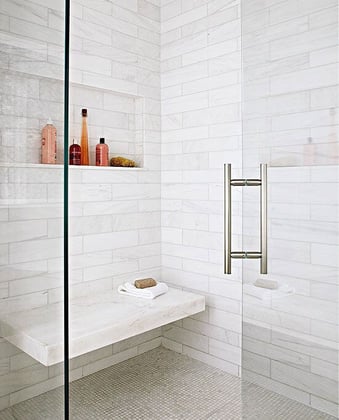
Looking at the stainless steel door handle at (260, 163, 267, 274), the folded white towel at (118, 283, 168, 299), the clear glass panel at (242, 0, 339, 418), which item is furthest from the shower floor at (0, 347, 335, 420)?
the stainless steel door handle at (260, 163, 267, 274)

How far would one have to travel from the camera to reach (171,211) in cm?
306

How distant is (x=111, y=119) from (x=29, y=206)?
7.04 feet

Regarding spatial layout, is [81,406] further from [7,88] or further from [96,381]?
[7,88]

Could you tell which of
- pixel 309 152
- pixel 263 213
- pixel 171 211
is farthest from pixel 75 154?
pixel 309 152

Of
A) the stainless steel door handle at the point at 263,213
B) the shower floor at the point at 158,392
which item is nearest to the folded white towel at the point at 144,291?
the shower floor at the point at 158,392

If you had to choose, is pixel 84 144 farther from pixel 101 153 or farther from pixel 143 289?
pixel 143 289

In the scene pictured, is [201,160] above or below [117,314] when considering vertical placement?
above

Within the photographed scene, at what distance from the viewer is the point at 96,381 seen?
260cm

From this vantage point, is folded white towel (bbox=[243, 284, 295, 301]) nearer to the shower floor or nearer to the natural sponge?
the shower floor

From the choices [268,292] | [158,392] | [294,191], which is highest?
[294,191]

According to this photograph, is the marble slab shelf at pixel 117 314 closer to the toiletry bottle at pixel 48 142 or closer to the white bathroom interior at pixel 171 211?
the white bathroom interior at pixel 171 211

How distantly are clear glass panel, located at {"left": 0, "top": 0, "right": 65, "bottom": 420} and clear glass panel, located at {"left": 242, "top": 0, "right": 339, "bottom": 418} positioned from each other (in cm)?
64

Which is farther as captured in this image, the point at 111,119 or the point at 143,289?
the point at 111,119

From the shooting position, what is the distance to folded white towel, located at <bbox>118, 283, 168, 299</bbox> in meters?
2.59
